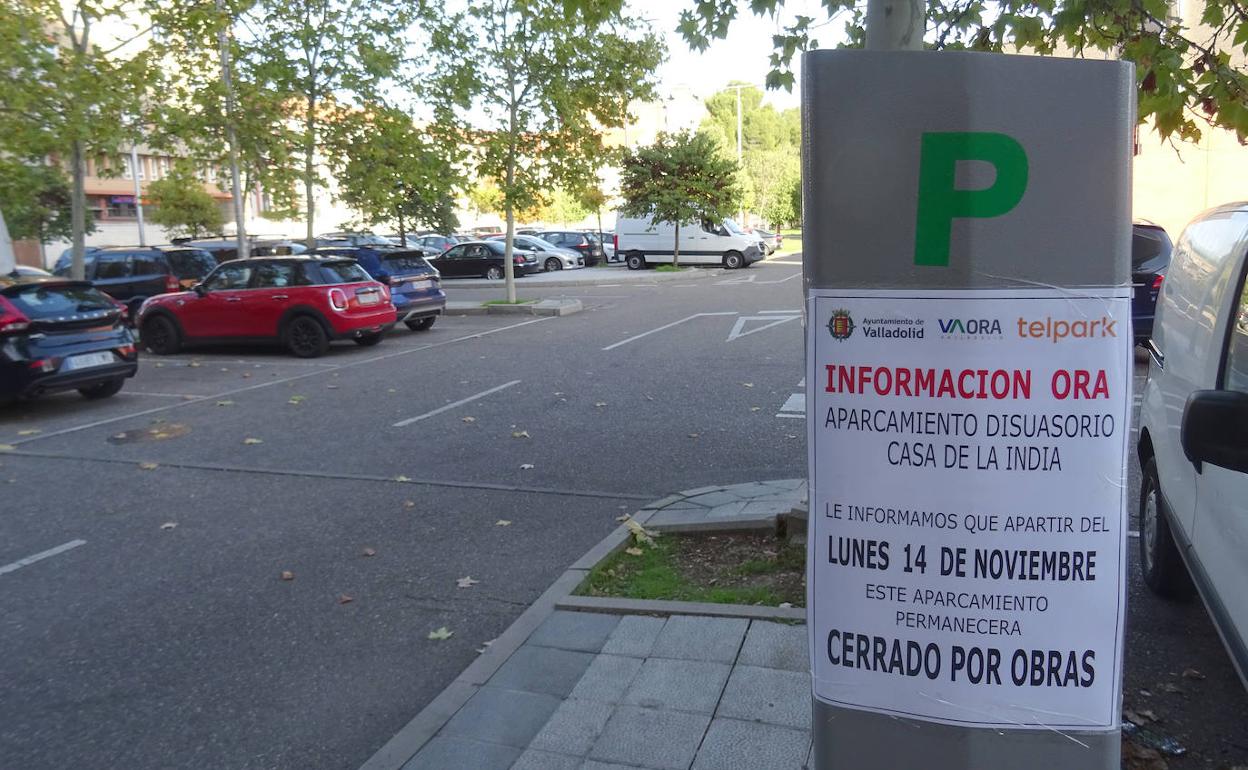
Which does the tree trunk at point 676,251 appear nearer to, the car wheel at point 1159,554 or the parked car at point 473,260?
the parked car at point 473,260

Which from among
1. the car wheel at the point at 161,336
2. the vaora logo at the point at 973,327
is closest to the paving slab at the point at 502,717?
the vaora logo at the point at 973,327

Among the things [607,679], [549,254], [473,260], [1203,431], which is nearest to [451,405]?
[607,679]

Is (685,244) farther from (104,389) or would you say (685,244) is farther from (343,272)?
(104,389)

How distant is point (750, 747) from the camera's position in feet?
11.8

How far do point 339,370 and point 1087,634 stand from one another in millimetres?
13493

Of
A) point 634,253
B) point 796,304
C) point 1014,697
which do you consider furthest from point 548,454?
point 634,253

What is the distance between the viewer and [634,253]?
38.9 m

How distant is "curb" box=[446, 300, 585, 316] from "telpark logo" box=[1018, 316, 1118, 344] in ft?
66.2

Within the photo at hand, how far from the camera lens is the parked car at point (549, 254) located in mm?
40219

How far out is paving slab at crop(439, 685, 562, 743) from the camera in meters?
3.81

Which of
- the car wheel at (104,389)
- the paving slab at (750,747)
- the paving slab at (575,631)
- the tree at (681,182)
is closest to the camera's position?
A: the paving slab at (750,747)

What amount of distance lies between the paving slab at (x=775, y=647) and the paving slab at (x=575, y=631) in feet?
2.25

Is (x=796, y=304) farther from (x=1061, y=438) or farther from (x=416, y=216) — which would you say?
(x=416, y=216)

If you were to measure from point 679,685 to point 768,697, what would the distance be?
1.26 ft
